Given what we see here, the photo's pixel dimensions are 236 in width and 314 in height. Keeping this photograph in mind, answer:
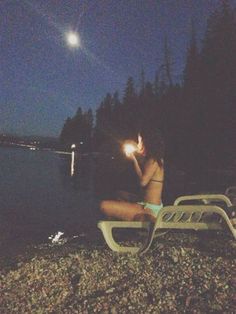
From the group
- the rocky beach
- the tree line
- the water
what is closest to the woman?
the rocky beach

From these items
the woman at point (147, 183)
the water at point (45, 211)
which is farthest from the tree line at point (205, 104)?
the woman at point (147, 183)

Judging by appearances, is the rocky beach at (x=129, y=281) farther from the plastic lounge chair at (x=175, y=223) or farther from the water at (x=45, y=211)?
the water at (x=45, y=211)

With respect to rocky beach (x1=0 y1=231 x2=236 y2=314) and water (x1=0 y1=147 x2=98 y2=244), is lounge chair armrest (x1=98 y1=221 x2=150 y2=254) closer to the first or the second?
rocky beach (x1=0 y1=231 x2=236 y2=314)

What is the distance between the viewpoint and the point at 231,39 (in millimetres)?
39469

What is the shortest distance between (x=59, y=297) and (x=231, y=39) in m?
38.2

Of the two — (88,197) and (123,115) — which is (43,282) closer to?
(88,197)

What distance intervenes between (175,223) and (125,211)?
3.48 feet

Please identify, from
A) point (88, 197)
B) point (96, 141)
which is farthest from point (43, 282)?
point (96, 141)

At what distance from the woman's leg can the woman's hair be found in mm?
828

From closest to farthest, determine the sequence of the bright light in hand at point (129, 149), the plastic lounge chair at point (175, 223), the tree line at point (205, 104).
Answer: the plastic lounge chair at point (175, 223), the bright light in hand at point (129, 149), the tree line at point (205, 104)

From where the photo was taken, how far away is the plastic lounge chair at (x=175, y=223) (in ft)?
19.1

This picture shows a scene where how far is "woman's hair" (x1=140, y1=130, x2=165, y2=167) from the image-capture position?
6.75 metres

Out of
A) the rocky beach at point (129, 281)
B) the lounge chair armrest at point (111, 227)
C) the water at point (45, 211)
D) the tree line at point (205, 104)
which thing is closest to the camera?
the rocky beach at point (129, 281)

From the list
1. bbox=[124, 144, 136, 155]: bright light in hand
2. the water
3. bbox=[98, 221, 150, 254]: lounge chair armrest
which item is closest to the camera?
bbox=[98, 221, 150, 254]: lounge chair armrest
